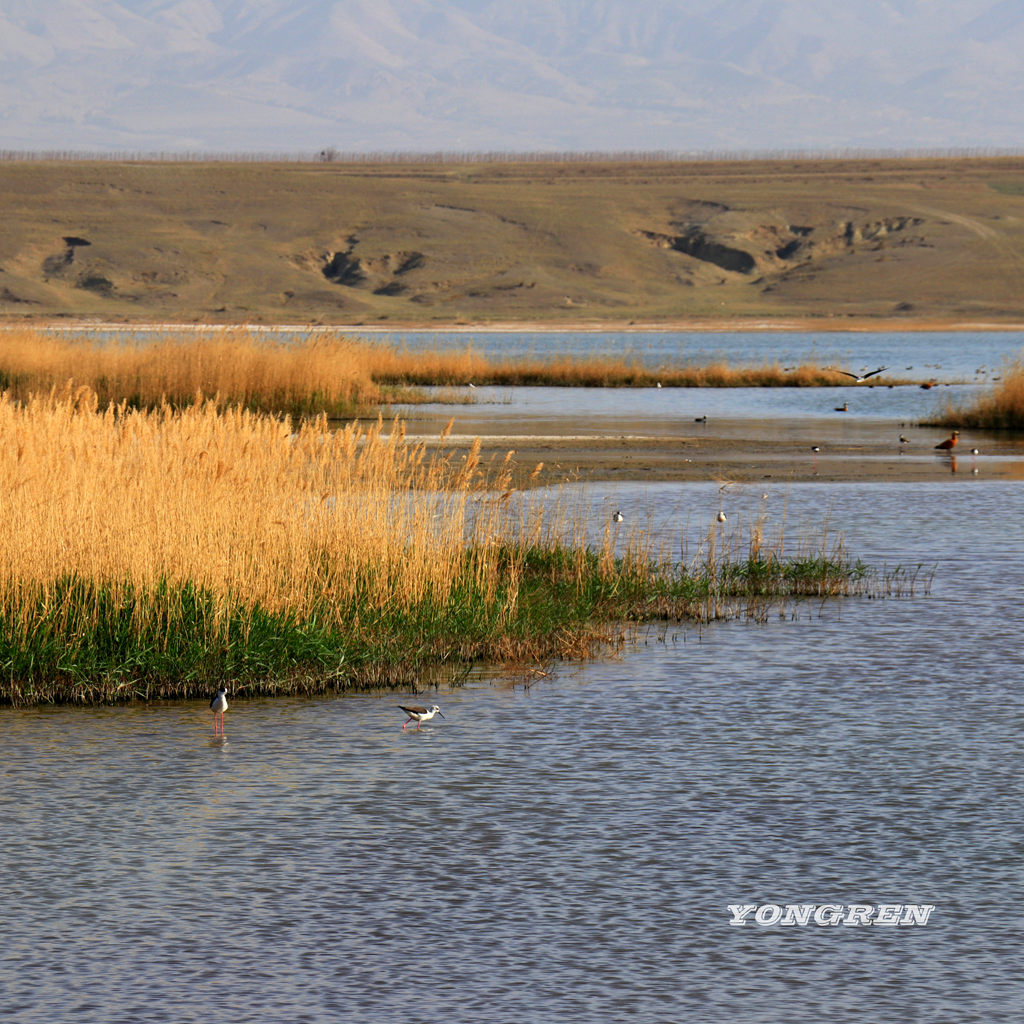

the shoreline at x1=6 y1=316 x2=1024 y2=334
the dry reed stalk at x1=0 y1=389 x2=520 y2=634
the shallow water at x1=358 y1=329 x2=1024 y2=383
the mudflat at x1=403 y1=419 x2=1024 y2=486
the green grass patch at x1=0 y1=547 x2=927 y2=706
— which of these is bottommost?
the shoreline at x1=6 y1=316 x2=1024 y2=334

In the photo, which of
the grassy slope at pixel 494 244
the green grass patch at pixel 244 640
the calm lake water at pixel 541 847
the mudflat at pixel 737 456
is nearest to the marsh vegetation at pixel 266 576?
the green grass patch at pixel 244 640

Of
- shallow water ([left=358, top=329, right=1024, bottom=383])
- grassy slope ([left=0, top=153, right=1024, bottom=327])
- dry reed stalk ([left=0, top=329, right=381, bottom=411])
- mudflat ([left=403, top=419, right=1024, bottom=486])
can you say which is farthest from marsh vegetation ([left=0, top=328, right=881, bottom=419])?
grassy slope ([left=0, top=153, right=1024, bottom=327])

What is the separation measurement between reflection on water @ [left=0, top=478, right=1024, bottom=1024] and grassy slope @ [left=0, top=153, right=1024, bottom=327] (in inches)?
4426

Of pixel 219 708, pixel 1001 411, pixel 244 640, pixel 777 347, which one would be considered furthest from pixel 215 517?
pixel 777 347

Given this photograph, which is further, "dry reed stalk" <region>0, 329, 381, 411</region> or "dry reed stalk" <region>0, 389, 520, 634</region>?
"dry reed stalk" <region>0, 329, 381, 411</region>

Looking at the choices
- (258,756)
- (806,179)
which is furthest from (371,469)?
(806,179)

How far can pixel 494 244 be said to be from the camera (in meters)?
157

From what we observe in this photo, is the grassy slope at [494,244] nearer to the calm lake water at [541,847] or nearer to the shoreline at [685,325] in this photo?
the shoreline at [685,325]

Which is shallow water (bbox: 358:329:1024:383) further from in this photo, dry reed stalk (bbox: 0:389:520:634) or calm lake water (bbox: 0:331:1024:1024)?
calm lake water (bbox: 0:331:1024:1024)

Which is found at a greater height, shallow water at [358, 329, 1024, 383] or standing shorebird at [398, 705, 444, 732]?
standing shorebird at [398, 705, 444, 732]

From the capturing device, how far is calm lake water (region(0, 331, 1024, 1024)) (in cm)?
597

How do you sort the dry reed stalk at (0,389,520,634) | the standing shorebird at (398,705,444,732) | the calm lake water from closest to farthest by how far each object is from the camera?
the calm lake water → the standing shorebird at (398,705,444,732) → the dry reed stalk at (0,389,520,634)

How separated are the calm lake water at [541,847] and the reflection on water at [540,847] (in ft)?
0.05

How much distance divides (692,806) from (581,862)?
1.02 metres
